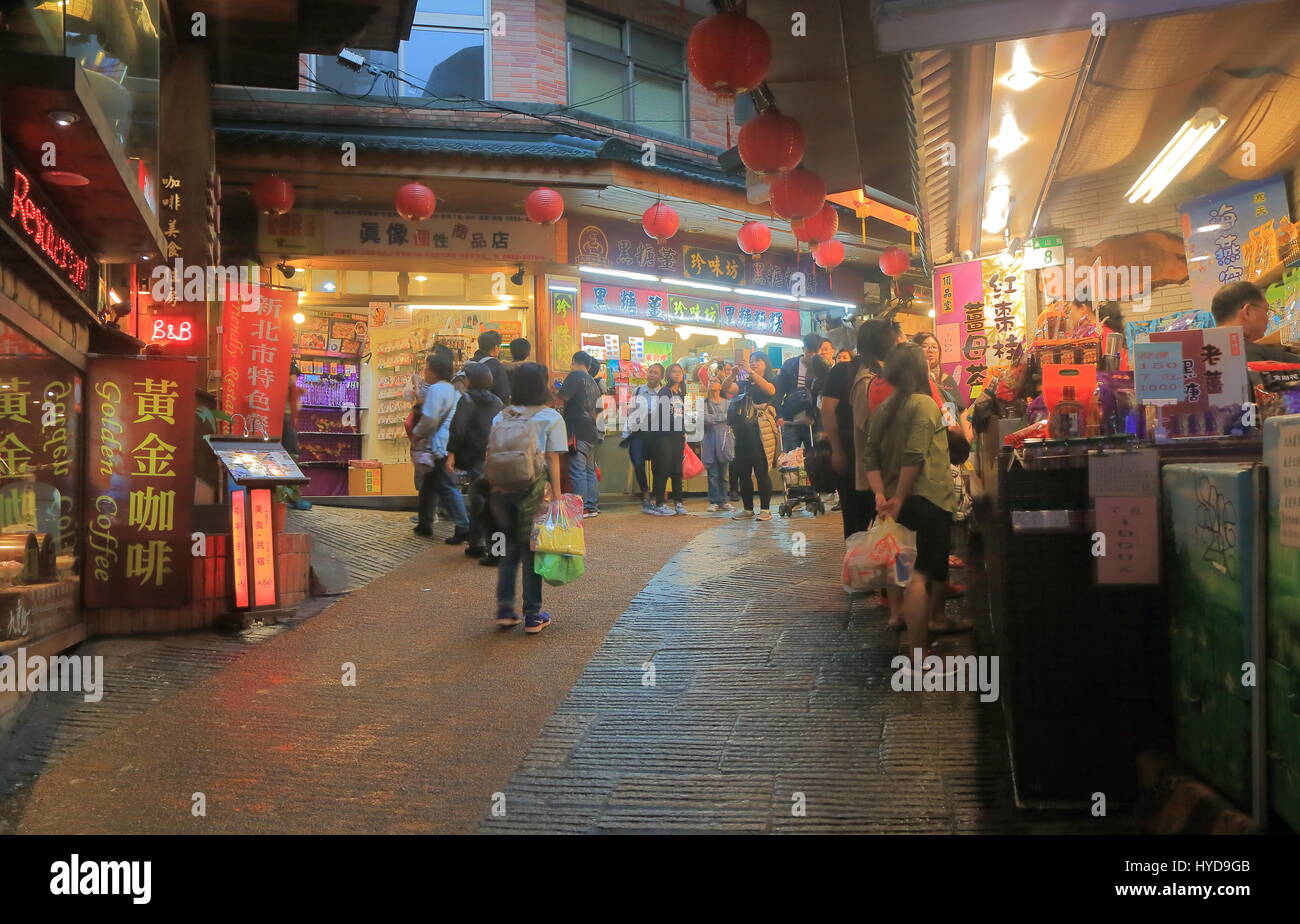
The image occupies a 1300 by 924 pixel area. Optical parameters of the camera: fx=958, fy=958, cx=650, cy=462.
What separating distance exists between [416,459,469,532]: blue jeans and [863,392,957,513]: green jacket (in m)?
5.88

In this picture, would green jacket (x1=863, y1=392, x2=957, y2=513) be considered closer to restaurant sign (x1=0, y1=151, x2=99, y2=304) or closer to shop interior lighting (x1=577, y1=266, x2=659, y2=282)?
restaurant sign (x1=0, y1=151, x2=99, y2=304)

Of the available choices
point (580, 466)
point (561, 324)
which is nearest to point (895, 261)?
point (561, 324)

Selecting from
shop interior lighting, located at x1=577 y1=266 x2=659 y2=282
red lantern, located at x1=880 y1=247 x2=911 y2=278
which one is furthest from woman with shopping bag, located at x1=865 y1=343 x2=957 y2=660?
shop interior lighting, located at x1=577 y1=266 x2=659 y2=282

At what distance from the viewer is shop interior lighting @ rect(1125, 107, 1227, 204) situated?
7.85 m

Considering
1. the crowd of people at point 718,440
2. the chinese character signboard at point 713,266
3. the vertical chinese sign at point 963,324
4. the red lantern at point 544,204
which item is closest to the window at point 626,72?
the chinese character signboard at point 713,266

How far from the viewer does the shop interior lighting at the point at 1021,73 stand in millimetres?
6754

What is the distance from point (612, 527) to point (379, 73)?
25.2 ft

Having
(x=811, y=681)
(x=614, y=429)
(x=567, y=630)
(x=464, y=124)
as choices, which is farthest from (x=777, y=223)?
(x=811, y=681)

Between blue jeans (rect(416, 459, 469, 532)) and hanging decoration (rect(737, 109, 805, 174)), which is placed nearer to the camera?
hanging decoration (rect(737, 109, 805, 174))

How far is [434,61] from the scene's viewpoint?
15.2m

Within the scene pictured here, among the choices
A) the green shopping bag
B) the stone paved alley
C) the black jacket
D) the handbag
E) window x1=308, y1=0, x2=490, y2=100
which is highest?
window x1=308, y1=0, x2=490, y2=100

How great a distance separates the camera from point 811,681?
5.73 meters

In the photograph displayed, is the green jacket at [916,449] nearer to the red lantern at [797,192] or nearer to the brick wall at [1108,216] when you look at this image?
the red lantern at [797,192]

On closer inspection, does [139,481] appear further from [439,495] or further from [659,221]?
[659,221]
